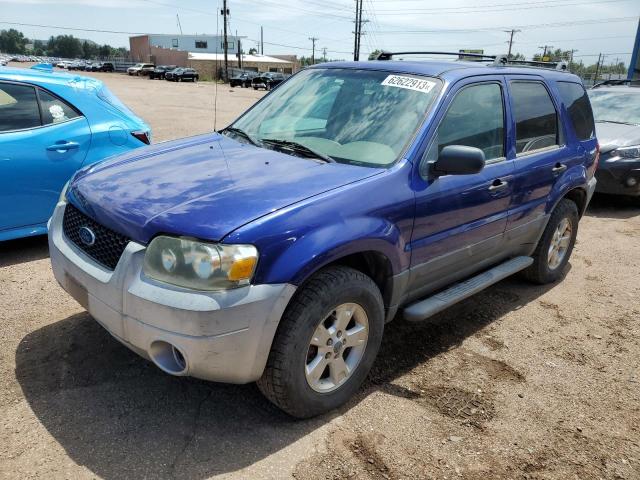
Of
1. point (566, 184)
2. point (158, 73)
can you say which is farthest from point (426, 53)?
point (158, 73)

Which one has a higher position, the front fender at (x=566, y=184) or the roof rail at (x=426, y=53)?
the roof rail at (x=426, y=53)

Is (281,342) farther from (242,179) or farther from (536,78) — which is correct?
(536,78)

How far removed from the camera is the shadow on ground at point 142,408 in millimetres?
2469

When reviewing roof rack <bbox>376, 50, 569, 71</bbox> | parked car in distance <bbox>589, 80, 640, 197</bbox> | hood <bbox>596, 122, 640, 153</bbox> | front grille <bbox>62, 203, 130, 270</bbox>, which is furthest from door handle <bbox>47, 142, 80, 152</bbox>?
hood <bbox>596, 122, 640, 153</bbox>

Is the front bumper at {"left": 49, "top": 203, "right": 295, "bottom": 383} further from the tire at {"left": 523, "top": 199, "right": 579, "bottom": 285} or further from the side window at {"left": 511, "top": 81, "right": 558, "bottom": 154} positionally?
the tire at {"left": 523, "top": 199, "right": 579, "bottom": 285}

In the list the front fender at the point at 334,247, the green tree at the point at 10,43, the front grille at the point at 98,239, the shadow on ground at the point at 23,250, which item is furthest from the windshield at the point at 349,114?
the green tree at the point at 10,43

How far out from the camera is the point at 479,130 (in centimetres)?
356

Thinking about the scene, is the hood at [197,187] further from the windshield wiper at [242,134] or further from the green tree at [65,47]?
the green tree at [65,47]

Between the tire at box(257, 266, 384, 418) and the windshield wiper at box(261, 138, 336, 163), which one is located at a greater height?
the windshield wiper at box(261, 138, 336, 163)

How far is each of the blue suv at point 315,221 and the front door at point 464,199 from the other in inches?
0.5

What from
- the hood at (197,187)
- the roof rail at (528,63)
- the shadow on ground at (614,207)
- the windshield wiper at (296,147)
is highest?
the roof rail at (528,63)

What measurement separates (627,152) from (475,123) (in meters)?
5.22

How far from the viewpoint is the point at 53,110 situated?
4.70m

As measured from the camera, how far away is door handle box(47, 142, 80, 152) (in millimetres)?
4543
